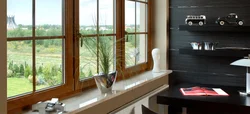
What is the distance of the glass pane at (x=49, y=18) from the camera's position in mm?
2123

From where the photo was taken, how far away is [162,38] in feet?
13.4

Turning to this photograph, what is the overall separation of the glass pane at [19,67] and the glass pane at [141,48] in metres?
1.84

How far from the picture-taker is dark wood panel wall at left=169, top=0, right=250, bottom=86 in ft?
12.5

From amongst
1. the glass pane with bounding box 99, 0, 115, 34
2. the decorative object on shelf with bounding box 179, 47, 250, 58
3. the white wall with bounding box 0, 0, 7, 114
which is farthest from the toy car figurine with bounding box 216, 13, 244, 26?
the white wall with bounding box 0, 0, 7, 114

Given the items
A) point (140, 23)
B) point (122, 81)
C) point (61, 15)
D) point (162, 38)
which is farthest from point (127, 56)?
point (61, 15)

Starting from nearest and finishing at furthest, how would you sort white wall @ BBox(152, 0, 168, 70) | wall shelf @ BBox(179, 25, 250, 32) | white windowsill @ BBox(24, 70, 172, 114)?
white windowsill @ BBox(24, 70, 172, 114) → wall shelf @ BBox(179, 25, 250, 32) → white wall @ BBox(152, 0, 168, 70)

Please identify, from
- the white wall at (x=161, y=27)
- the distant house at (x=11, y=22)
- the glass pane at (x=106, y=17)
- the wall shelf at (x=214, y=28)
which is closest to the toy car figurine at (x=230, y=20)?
the wall shelf at (x=214, y=28)

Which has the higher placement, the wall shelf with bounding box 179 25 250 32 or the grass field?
the wall shelf with bounding box 179 25 250 32

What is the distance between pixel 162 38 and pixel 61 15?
6.45 feet

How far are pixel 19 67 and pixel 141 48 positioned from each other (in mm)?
2094

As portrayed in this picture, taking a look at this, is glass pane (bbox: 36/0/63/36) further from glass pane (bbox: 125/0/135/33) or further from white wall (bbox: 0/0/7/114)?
glass pane (bbox: 125/0/135/33)

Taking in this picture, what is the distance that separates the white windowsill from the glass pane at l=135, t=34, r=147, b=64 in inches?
13.4

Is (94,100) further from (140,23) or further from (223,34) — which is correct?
(223,34)

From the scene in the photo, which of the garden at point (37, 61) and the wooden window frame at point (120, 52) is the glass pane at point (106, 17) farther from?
the garden at point (37, 61)
